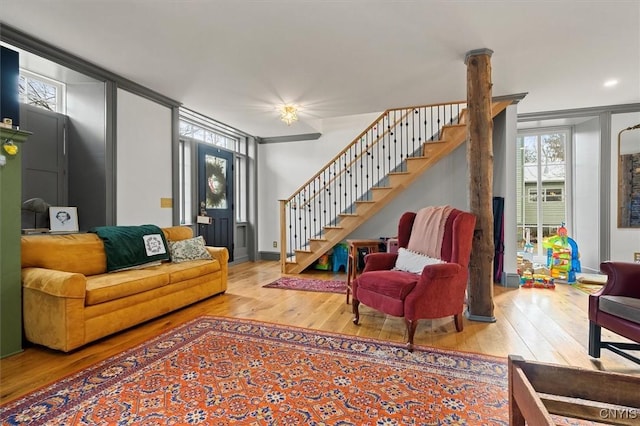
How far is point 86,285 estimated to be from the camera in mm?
2449

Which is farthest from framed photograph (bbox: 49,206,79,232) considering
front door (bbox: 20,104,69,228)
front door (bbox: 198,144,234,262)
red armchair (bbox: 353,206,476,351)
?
red armchair (bbox: 353,206,476,351)

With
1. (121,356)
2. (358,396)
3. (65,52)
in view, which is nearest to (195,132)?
(65,52)

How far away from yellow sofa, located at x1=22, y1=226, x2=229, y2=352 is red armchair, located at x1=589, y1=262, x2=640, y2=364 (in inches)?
143

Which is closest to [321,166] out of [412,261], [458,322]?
[412,261]

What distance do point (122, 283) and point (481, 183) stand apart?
3501mm

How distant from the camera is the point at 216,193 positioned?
568 cm

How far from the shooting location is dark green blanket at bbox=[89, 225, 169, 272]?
3139mm

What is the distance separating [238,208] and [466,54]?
4906mm

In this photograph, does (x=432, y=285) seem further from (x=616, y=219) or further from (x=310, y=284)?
(x=616, y=219)

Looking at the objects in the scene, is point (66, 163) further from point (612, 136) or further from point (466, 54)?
point (612, 136)

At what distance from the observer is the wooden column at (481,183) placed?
9.95ft

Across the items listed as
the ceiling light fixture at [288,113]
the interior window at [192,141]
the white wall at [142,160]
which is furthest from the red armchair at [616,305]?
the interior window at [192,141]

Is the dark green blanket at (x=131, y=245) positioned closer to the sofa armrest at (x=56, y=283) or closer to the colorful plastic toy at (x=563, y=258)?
the sofa armrest at (x=56, y=283)

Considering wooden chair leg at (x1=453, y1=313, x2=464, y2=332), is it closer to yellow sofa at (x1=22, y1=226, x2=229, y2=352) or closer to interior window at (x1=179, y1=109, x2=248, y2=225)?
yellow sofa at (x1=22, y1=226, x2=229, y2=352)
